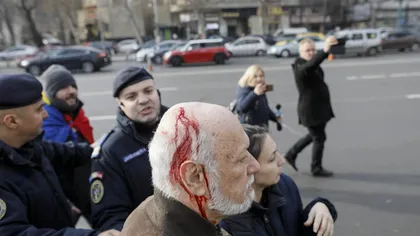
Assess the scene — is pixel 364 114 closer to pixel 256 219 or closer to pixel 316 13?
pixel 256 219

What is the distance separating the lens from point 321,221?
6.54ft

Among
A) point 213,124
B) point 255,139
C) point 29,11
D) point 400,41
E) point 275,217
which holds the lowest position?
point 400,41

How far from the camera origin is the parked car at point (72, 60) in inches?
821

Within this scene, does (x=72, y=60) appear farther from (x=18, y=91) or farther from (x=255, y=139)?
(x=255, y=139)

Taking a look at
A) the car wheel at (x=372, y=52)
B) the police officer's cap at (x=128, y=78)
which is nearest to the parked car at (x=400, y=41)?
the car wheel at (x=372, y=52)

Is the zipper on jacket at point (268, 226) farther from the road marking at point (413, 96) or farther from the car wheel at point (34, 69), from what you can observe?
the car wheel at point (34, 69)

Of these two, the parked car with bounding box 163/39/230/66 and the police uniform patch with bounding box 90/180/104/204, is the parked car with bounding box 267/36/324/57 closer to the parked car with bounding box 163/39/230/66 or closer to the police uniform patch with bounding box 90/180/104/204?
the parked car with bounding box 163/39/230/66

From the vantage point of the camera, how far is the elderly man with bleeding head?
3.75 ft

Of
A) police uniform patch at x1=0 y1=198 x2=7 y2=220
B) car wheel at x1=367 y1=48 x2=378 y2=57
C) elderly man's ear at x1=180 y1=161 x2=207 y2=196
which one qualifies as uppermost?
elderly man's ear at x1=180 y1=161 x2=207 y2=196

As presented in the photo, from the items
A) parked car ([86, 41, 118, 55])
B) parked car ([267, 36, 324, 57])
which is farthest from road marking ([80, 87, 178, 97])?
parked car ([86, 41, 118, 55])

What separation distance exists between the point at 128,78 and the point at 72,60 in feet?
65.1

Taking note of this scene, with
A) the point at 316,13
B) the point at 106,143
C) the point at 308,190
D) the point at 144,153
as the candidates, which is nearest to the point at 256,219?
the point at 144,153

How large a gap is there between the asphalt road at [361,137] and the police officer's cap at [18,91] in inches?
126

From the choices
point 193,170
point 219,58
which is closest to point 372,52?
point 219,58
